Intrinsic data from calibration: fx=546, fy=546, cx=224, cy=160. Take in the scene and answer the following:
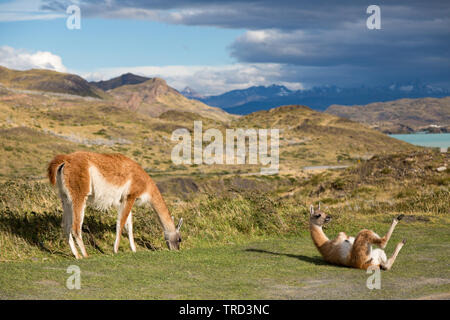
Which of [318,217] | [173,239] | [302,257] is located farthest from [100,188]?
[318,217]

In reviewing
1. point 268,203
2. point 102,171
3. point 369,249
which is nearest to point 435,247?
point 369,249

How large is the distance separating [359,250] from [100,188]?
5.45m

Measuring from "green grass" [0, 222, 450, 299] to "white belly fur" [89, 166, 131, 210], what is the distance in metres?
1.47

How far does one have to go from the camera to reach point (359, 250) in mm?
9453

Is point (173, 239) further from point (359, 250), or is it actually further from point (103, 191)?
point (359, 250)

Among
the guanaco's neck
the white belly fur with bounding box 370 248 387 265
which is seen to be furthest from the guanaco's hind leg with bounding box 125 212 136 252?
the white belly fur with bounding box 370 248 387 265

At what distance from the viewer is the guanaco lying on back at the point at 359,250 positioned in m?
9.30

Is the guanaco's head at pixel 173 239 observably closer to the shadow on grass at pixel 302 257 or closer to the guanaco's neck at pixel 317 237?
the shadow on grass at pixel 302 257

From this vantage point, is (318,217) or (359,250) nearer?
(359,250)

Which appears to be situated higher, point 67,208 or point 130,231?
point 67,208

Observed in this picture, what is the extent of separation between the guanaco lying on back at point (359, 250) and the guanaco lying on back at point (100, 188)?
392cm

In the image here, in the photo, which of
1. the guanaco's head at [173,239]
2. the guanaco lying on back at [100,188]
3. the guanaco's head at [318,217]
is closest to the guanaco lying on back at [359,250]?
the guanaco's head at [318,217]

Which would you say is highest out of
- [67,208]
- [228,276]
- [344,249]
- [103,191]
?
[103,191]

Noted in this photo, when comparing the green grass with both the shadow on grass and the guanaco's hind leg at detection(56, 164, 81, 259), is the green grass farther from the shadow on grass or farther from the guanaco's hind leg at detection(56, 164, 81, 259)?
the guanaco's hind leg at detection(56, 164, 81, 259)
